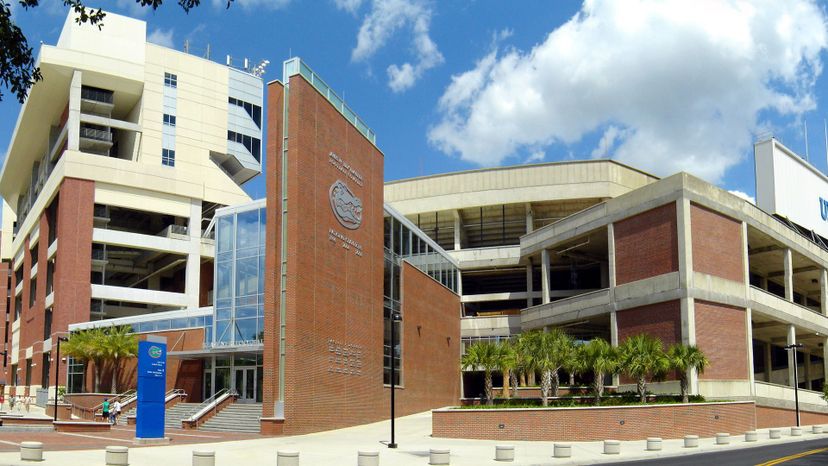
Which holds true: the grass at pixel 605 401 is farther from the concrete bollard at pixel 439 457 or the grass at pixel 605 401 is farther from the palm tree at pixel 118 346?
the palm tree at pixel 118 346

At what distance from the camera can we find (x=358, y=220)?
45156 millimetres

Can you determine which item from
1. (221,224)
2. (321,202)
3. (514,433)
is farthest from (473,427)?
(221,224)

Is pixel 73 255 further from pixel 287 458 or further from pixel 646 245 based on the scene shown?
pixel 287 458

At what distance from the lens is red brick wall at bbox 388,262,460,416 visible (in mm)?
52625

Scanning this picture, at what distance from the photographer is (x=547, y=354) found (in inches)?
1527

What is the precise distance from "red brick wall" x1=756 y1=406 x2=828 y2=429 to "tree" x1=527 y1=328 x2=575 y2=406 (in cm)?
1473

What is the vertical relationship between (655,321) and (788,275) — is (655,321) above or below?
below

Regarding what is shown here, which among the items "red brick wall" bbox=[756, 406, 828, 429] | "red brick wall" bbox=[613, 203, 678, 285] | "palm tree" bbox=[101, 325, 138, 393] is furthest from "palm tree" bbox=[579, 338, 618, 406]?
"palm tree" bbox=[101, 325, 138, 393]

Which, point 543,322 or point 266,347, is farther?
point 543,322

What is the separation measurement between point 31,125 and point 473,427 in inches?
2494

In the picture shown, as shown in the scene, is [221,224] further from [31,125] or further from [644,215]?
[31,125]

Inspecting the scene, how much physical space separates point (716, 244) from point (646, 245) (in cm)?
408

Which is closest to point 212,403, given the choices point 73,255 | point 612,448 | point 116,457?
point 116,457

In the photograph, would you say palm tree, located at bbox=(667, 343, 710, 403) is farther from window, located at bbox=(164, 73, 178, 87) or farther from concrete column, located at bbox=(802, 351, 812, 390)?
window, located at bbox=(164, 73, 178, 87)
